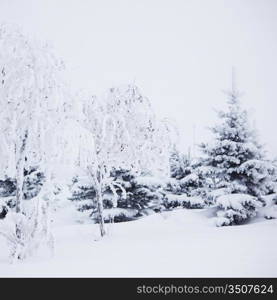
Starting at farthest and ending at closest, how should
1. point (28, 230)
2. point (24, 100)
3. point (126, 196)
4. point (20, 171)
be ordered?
1. point (126, 196)
2. point (20, 171)
3. point (24, 100)
4. point (28, 230)

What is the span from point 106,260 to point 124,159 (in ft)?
17.2

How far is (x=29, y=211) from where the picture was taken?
24.6 ft

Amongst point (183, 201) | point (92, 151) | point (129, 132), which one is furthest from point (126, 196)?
point (92, 151)

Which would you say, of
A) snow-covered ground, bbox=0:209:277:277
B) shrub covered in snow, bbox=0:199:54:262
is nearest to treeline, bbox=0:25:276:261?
shrub covered in snow, bbox=0:199:54:262

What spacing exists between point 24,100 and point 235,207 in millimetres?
10872

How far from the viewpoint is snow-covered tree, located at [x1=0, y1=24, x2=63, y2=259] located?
25.3 feet

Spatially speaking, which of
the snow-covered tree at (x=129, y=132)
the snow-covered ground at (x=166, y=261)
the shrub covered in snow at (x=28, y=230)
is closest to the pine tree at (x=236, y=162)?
the snow-covered tree at (x=129, y=132)

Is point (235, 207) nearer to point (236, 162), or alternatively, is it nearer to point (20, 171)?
point (236, 162)

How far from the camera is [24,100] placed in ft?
25.9

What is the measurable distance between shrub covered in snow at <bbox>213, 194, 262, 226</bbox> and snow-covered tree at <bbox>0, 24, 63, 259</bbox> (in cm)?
949

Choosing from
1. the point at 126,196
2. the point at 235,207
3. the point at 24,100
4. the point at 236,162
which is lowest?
the point at 126,196

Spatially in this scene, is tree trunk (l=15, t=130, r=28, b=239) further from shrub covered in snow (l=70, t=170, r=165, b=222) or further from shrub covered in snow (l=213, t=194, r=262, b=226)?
shrub covered in snow (l=70, t=170, r=165, b=222)
